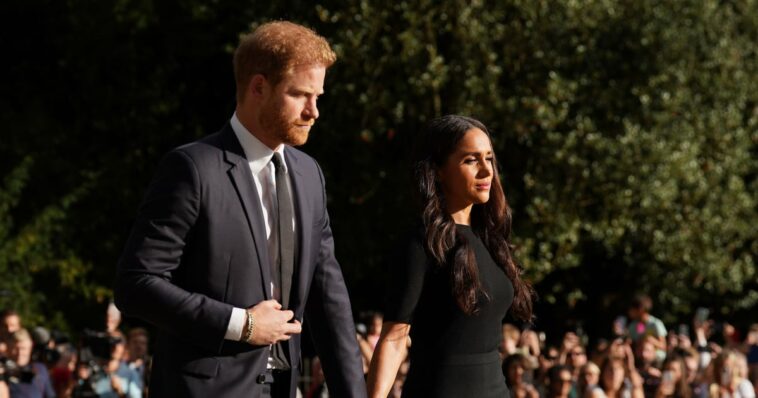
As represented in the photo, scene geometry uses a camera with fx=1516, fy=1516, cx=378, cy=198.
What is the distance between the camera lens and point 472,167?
5426 millimetres

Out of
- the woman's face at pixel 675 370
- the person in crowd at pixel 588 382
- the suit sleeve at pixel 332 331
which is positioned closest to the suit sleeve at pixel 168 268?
the suit sleeve at pixel 332 331

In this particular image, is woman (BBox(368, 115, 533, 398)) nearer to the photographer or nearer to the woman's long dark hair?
the woman's long dark hair

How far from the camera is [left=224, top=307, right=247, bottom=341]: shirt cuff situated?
3.89 m

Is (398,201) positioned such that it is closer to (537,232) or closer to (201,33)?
(537,232)

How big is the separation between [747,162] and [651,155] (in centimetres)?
288

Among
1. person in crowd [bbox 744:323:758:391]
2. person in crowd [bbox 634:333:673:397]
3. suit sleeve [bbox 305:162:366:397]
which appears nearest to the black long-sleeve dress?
suit sleeve [bbox 305:162:366:397]

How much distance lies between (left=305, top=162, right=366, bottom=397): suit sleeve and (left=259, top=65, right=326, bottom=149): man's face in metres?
0.33

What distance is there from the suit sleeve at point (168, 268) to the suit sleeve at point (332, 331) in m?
0.42

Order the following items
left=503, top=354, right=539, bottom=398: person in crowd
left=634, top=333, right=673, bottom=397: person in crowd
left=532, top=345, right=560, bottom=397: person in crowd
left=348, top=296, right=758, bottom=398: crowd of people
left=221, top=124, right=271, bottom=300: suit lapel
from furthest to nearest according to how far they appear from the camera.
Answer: left=634, top=333, right=673, bottom=397: person in crowd < left=532, top=345, right=560, bottom=397: person in crowd < left=348, top=296, right=758, bottom=398: crowd of people < left=503, top=354, right=539, bottom=398: person in crowd < left=221, top=124, right=271, bottom=300: suit lapel

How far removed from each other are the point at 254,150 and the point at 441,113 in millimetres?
14548

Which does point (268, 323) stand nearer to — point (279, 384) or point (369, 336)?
point (279, 384)

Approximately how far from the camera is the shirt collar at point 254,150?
4113 millimetres

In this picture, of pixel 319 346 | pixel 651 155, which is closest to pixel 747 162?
pixel 651 155

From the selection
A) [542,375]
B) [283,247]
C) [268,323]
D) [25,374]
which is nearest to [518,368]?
[542,375]
